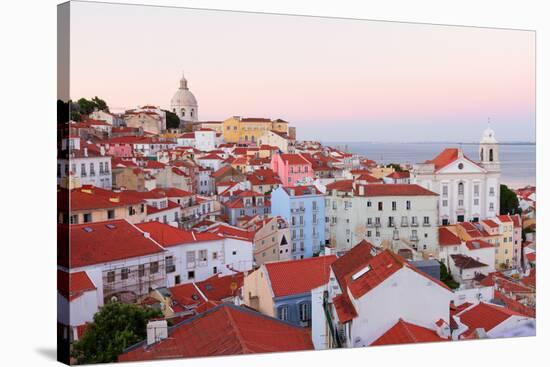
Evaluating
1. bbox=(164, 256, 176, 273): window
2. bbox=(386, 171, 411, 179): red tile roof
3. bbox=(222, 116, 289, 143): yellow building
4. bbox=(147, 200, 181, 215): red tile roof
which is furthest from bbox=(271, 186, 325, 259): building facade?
bbox=(164, 256, 176, 273): window

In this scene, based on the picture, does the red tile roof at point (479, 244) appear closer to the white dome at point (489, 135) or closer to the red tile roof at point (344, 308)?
the white dome at point (489, 135)

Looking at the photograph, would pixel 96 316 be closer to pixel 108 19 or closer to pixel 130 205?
pixel 130 205

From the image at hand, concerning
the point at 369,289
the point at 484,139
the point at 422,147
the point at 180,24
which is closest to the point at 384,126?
the point at 422,147

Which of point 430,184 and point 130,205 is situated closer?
point 130,205

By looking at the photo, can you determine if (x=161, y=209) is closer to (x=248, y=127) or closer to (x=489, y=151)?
(x=248, y=127)

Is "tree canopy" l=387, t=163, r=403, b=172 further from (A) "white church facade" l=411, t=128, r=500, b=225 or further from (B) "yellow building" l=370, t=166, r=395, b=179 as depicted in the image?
(A) "white church facade" l=411, t=128, r=500, b=225

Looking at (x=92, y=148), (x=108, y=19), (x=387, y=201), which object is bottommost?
(x=387, y=201)
